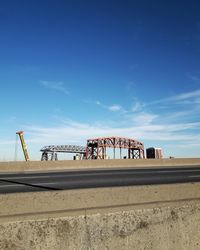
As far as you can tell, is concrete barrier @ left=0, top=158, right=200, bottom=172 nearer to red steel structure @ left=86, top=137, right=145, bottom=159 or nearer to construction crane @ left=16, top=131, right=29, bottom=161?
construction crane @ left=16, top=131, right=29, bottom=161

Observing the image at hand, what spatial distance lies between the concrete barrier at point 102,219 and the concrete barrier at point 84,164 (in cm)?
1823

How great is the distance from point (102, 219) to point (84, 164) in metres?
20.0

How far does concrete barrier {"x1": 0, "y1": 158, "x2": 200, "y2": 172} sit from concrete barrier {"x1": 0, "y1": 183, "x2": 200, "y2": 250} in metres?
18.2

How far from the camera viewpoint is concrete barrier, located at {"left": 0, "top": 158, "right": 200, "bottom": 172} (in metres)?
20.3

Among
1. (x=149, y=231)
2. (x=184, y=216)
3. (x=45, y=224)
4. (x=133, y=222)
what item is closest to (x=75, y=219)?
(x=45, y=224)

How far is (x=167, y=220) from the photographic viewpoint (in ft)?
10.4

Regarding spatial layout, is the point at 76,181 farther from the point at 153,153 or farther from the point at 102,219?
the point at 153,153

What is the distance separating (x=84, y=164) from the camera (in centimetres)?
2272

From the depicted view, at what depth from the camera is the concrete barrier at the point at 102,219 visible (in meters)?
2.63

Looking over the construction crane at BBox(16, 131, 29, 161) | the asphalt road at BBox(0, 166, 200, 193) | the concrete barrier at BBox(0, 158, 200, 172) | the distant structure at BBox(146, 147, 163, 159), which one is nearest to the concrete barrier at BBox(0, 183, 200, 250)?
the asphalt road at BBox(0, 166, 200, 193)

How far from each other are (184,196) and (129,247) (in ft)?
3.55

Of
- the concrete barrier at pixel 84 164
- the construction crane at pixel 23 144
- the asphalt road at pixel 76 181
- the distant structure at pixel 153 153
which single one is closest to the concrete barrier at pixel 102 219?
the asphalt road at pixel 76 181

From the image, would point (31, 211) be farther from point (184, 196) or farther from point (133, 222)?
point (184, 196)

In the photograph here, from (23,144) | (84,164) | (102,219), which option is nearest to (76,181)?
Result: (102,219)
